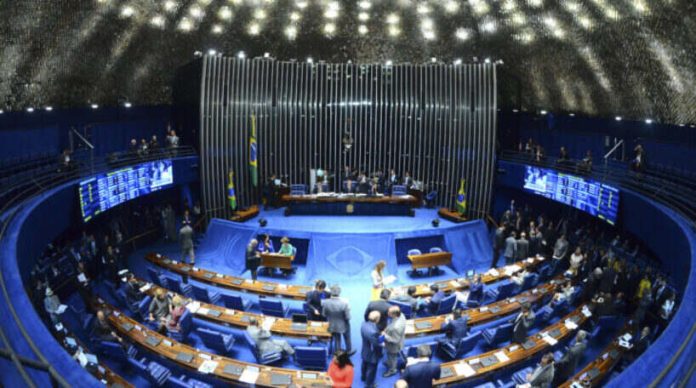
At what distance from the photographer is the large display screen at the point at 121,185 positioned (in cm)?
1286

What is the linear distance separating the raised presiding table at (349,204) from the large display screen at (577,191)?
4.28m

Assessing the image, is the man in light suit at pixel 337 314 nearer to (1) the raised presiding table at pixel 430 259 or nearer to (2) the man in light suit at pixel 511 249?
(1) the raised presiding table at pixel 430 259

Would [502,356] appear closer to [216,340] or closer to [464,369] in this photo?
[464,369]

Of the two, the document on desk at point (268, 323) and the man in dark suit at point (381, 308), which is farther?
the document on desk at point (268, 323)

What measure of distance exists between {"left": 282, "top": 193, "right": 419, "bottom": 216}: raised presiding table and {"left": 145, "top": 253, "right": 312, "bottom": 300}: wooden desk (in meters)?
5.04

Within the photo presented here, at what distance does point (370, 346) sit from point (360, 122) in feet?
43.8

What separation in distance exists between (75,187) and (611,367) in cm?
1269

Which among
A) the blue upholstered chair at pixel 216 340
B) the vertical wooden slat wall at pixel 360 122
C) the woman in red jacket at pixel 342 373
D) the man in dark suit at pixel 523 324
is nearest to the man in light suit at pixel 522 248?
the vertical wooden slat wall at pixel 360 122

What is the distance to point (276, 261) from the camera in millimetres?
13344

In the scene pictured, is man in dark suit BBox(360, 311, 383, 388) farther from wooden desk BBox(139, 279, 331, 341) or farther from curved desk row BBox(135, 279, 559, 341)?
curved desk row BBox(135, 279, 559, 341)

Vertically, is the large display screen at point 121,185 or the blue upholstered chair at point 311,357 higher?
the large display screen at point 121,185

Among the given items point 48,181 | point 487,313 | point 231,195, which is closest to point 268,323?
point 487,313

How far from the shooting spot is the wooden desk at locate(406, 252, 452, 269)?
13508 mm

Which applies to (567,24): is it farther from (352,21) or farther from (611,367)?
(611,367)
